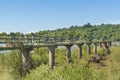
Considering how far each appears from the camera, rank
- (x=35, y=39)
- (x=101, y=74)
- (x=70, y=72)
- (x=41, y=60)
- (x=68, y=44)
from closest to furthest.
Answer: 1. (x=70, y=72)
2. (x=101, y=74)
3. (x=35, y=39)
4. (x=41, y=60)
5. (x=68, y=44)

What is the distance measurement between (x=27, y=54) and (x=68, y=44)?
17874mm

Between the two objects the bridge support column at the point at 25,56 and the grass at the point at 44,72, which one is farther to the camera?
the bridge support column at the point at 25,56

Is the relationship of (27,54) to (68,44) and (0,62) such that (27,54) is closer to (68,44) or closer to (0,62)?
(0,62)

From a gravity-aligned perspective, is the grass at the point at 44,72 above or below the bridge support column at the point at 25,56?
below

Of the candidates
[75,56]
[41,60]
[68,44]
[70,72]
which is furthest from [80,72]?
[75,56]

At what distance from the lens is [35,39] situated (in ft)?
129

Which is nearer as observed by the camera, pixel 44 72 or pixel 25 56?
pixel 44 72

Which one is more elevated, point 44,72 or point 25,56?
point 25,56

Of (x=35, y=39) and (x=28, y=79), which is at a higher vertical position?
(x=35, y=39)

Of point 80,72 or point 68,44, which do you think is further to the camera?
point 68,44

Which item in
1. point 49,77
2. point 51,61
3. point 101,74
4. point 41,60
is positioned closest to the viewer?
point 49,77

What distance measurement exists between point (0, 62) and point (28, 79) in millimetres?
13944

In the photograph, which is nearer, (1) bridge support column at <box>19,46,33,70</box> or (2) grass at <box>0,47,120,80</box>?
(2) grass at <box>0,47,120,80</box>

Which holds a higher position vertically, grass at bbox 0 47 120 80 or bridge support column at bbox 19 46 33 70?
bridge support column at bbox 19 46 33 70
